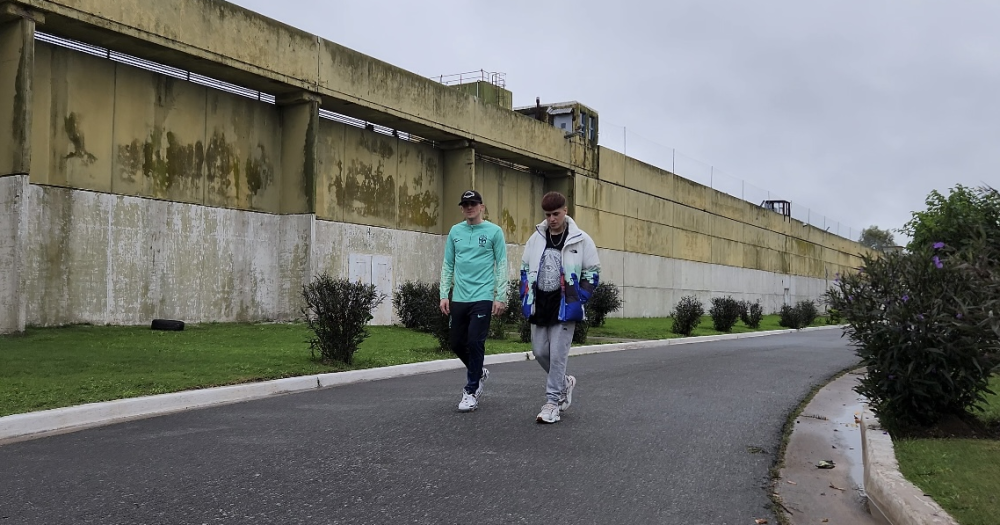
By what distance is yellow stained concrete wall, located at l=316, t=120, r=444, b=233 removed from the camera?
23812mm

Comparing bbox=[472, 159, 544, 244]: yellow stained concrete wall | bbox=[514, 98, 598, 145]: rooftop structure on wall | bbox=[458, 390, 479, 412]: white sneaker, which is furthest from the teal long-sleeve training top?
bbox=[514, 98, 598, 145]: rooftop structure on wall

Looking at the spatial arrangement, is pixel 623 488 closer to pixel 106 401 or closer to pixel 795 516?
pixel 795 516

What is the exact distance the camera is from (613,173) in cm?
3953

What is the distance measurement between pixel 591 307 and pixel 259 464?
62.5ft

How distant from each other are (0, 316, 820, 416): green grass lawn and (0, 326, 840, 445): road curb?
14.0 inches

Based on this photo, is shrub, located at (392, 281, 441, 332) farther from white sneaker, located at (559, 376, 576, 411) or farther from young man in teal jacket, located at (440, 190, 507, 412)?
white sneaker, located at (559, 376, 576, 411)

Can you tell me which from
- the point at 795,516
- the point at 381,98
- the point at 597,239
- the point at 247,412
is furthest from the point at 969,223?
the point at 597,239

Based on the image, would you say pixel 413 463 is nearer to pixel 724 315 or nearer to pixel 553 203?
pixel 553 203

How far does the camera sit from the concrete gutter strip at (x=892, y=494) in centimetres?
385

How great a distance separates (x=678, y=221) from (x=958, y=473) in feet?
137

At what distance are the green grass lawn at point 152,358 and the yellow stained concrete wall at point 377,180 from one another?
638cm

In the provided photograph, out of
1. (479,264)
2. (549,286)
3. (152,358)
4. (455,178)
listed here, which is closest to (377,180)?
(455,178)

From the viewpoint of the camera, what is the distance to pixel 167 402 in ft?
26.6

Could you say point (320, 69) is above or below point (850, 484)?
above
